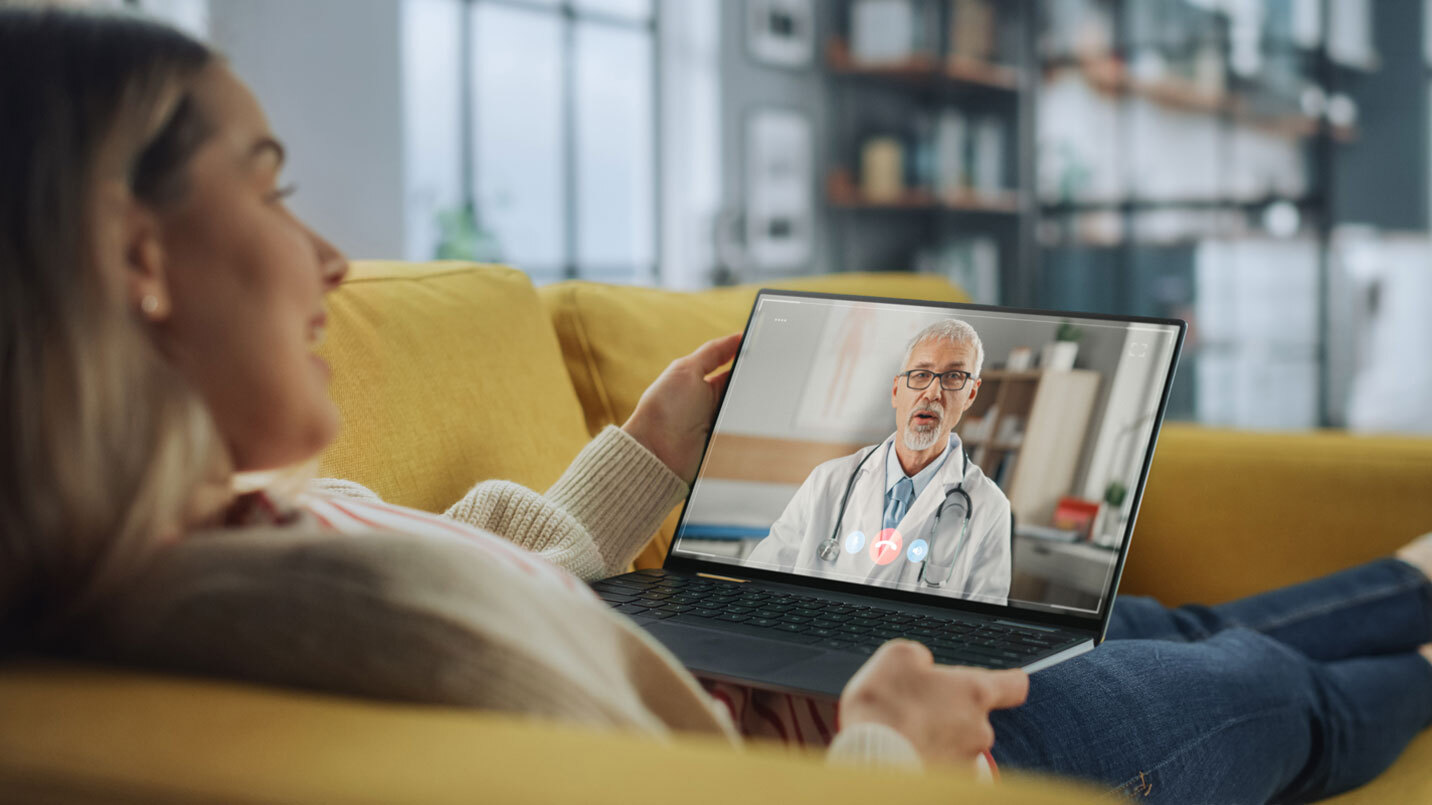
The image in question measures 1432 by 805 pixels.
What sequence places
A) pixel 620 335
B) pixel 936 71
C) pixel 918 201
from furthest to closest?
pixel 918 201, pixel 936 71, pixel 620 335

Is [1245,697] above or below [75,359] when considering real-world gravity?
below

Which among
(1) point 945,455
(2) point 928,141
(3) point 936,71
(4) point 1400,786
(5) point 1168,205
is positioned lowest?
(4) point 1400,786

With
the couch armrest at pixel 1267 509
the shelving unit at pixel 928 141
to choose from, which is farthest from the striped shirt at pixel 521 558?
the shelving unit at pixel 928 141

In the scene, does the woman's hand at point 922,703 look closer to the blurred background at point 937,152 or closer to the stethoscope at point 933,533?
the stethoscope at point 933,533

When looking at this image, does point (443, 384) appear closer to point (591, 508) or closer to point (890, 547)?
point (591, 508)

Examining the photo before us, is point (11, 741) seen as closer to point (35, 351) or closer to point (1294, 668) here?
point (35, 351)

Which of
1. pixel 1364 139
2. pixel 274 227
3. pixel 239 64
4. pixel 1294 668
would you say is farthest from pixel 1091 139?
pixel 274 227

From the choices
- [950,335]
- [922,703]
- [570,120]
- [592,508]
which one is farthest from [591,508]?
[570,120]

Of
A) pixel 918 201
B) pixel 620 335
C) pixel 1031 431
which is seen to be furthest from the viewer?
pixel 918 201

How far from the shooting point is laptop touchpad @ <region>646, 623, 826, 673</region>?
28.5 inches

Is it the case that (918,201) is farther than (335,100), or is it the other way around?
(918,201)

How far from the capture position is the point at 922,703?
61 cm

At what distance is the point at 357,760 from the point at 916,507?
572mm

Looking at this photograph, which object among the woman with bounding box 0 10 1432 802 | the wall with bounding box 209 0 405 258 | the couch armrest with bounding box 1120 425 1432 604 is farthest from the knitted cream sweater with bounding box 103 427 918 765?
the wall with bounding box 209 0 405 258
